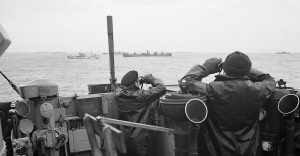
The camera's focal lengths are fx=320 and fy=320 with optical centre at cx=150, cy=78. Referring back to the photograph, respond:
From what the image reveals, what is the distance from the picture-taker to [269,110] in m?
3.80

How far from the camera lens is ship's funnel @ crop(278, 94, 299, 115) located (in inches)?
143

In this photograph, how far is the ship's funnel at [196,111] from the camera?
3.04 meters

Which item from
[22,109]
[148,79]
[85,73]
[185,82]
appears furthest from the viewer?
[85,73]

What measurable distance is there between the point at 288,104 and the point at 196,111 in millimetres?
1293

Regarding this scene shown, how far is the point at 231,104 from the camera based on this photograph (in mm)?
3219

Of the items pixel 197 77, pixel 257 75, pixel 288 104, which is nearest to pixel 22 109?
pixel 197 77

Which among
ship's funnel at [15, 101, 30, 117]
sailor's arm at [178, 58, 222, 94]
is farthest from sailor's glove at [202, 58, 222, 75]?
ship's funnel at [15, 101, 30, 117]

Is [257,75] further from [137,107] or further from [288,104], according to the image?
[137,107]

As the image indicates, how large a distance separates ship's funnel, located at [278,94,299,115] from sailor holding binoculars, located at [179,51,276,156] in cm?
29

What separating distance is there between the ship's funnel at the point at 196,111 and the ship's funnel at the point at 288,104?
114 centimetres

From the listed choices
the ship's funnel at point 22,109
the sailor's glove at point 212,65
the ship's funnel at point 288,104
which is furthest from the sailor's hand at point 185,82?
the ship's funnel at point 22,109

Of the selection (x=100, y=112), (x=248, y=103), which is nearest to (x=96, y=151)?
(x=248, y=103)

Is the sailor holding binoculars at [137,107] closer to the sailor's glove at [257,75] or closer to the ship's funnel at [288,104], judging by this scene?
the sailor's glove at [257,75]

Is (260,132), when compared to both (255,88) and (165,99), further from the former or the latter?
(165,99)
